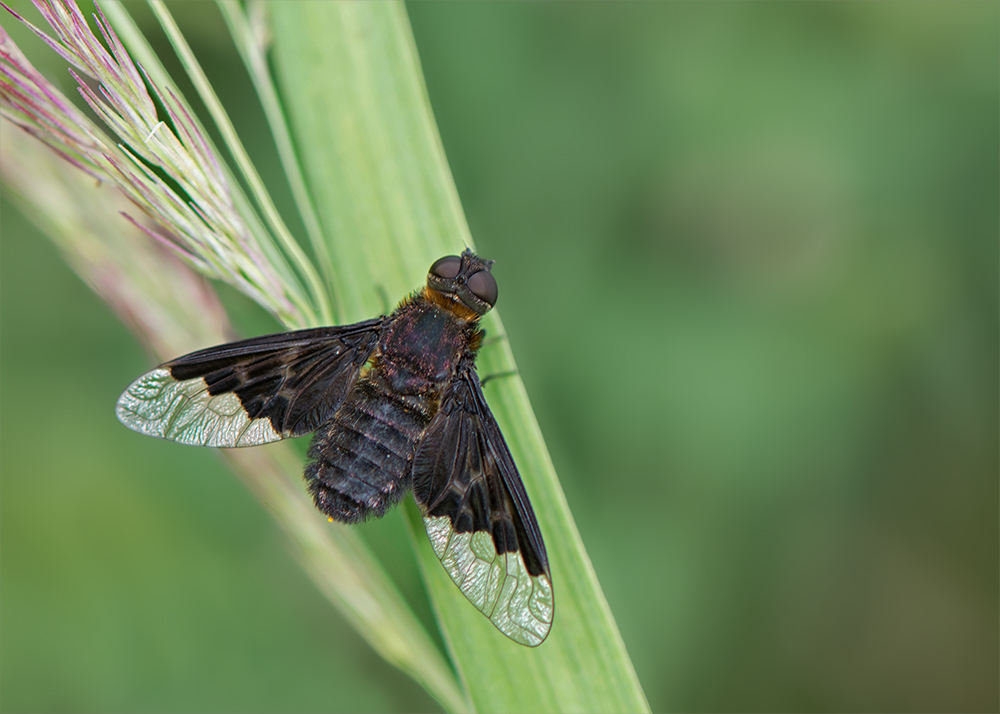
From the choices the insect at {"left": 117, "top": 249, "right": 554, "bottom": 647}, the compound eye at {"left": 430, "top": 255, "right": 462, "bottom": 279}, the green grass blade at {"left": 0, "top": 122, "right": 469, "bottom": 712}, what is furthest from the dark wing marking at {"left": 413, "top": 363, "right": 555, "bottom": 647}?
the compound eye at {"left": 430, "top": 255, "right": 462, "bottom": 279}

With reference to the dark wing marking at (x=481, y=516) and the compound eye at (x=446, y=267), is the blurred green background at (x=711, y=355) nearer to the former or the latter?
the dark wing marking at (x=481, y=516)

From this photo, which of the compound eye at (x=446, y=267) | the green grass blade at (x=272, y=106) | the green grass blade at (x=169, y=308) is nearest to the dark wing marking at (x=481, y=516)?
the green grass blade at (x=169, y=308)

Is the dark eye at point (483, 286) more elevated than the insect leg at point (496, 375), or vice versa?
the dark eye at point (483, 286)

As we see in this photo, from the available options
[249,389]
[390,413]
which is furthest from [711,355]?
[249,389]

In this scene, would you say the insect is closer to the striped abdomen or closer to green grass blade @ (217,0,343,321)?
the striped abdomen

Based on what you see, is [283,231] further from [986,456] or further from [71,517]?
[986,456]
